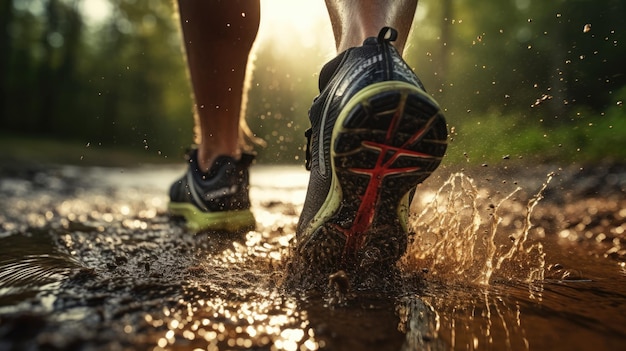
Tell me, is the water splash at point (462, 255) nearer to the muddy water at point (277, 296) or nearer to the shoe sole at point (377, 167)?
the muddy water at point (277, 296)

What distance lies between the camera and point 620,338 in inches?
36.1

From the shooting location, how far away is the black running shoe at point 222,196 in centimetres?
206

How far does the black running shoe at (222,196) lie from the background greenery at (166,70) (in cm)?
244

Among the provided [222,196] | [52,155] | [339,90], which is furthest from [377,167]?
[52,155]

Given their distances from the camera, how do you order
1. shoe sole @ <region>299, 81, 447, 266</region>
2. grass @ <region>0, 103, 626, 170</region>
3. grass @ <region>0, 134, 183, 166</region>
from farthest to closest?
1. grass @ <region>0, 134, 183, 166</region>
2. grass @ <region>0, 103, 626, 170</region>
3. shoe sole @ <region>299, 81, 447, 266</region>

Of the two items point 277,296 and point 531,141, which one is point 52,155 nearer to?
point 531,141

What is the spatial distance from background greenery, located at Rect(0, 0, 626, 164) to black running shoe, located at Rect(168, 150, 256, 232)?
2437 mm

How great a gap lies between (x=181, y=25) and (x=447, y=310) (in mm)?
1551

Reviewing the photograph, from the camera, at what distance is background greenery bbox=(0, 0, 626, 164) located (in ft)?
27.2

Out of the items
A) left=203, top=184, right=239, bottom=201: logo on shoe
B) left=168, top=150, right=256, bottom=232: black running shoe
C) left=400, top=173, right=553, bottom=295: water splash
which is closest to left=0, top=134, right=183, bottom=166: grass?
left=168, top=150, right=256, bottom=232: black running shoe

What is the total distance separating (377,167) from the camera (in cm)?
114

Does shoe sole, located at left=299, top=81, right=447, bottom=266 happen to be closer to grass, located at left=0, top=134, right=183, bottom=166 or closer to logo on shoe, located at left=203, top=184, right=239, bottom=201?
logo on shoe, located at left=203, top=184, right=239, bottom=201

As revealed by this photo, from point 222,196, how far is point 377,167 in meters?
1.08

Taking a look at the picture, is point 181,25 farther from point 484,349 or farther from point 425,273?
point 484,349
